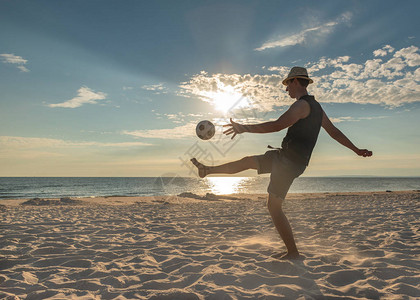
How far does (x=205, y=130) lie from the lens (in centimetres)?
510

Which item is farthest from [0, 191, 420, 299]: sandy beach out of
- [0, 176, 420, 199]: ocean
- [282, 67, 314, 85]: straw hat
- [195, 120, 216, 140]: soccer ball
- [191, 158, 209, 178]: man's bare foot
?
[0, 176, 420, 199]: ocean

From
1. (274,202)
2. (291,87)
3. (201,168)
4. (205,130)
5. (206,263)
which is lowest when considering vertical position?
(206,263)

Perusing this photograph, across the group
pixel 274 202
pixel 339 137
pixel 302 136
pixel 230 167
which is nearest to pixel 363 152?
pixel 339 137

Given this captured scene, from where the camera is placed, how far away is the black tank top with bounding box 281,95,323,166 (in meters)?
3.72

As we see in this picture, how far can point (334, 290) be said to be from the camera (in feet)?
9.54

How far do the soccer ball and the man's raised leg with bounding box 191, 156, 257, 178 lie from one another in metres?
1.10

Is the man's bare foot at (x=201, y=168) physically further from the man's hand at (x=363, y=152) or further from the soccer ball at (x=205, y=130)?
the man's hand at (x=363, y=152)

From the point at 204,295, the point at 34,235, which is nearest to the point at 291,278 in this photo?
the point at 204,295

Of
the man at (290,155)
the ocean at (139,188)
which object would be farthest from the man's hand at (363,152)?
the ocean at (139,188)

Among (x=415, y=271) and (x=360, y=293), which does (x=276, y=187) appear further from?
(x=415, y=271)

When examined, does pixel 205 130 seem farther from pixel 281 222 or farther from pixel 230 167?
pixel 281 222

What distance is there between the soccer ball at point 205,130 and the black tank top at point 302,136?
1.60 m

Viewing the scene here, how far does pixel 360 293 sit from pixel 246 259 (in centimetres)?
153

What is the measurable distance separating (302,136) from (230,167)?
1.01 metres
